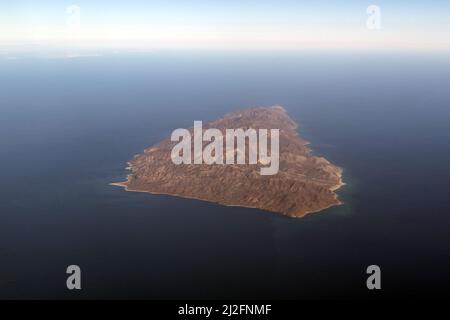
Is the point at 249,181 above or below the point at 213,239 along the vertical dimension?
above

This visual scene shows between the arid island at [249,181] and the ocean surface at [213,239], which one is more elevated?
the arid island at [249,181]

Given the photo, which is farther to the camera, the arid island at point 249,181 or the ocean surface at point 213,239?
the arid island at point 249,181

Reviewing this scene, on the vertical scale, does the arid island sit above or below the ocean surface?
above

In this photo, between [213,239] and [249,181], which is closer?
[213,239]
